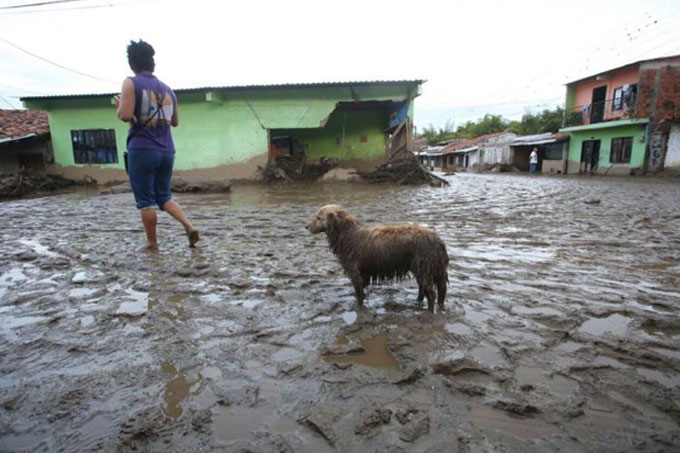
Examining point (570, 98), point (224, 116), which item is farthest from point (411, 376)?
point (570, 98)

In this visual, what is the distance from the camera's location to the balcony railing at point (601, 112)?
23656 mm

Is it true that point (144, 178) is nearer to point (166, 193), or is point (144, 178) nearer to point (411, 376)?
point (166, 193)

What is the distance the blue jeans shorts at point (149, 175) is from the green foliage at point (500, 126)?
1496 inches

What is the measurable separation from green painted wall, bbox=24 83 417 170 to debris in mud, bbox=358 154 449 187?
9.04 ft

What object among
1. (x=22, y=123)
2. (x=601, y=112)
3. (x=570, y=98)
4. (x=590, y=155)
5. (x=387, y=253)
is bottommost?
(x=387, y=253)

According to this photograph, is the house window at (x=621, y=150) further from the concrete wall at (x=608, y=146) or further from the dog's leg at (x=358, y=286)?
the dog's leg at (x=358, y=286)

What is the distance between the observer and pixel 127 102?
393 centimetres

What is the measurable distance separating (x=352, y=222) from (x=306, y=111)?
13943 millimetres

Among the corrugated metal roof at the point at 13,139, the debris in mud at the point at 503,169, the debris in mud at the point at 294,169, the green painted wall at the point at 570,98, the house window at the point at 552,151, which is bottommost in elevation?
the debris in mud at the point at 503,169

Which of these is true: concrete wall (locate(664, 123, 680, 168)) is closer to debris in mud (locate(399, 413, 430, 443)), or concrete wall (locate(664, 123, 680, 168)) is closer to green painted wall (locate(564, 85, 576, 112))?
green painted wall (locate(564, 85, 576, 112))

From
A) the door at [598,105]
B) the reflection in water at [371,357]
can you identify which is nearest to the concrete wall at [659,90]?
the door at [598,105]

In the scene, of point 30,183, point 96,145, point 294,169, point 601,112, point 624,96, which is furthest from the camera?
point 601,112

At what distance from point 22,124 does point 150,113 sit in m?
20.5

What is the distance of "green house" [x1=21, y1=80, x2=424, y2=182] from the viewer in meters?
15.9
